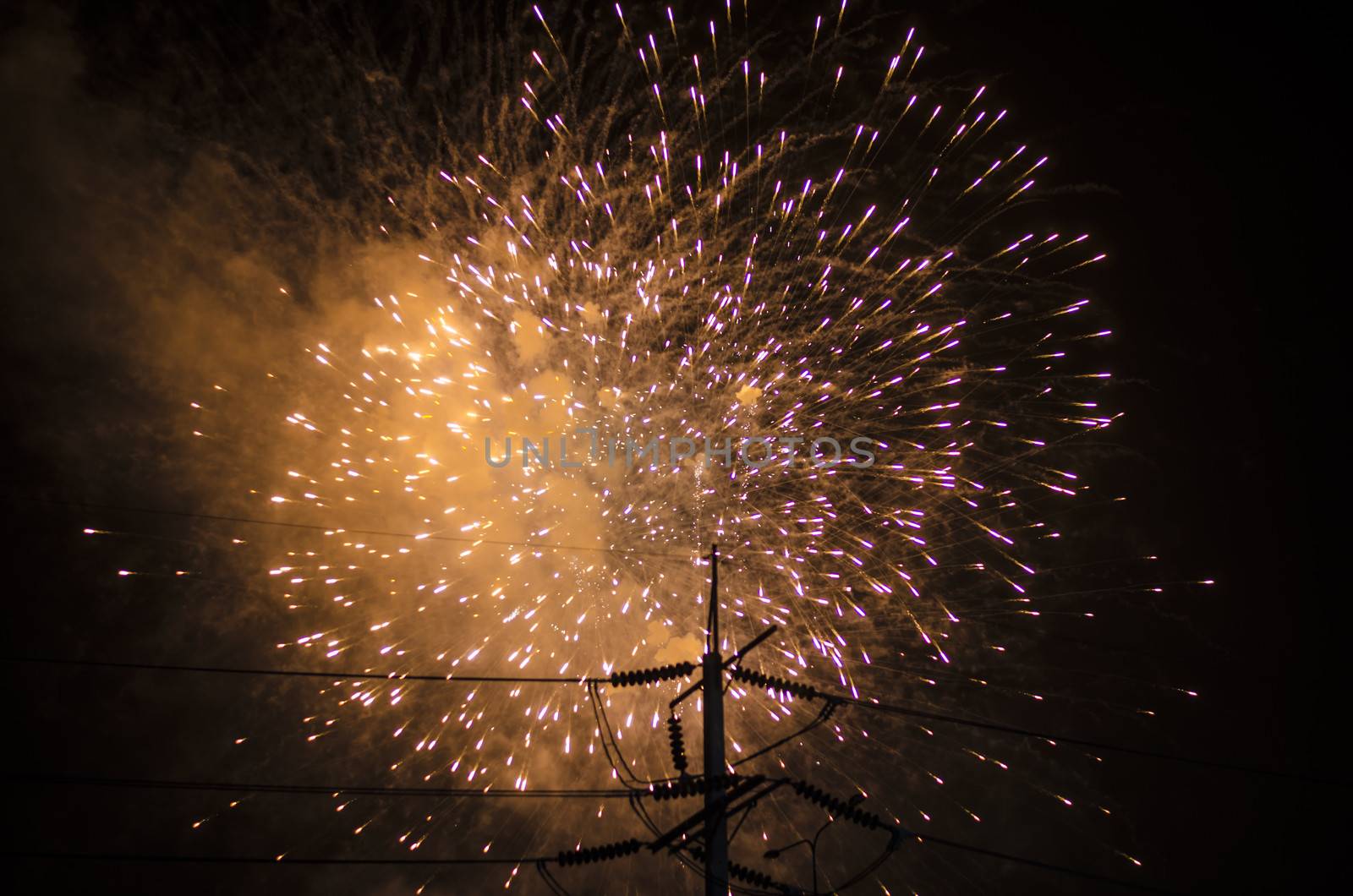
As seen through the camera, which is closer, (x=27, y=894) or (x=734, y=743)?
(x=734, y=743)

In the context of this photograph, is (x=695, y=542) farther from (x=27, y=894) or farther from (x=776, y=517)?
(x=27, y=894)

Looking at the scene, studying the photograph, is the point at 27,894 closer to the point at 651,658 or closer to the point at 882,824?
the point at 651,658

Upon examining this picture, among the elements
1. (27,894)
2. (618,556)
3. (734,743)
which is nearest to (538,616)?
(618,556)

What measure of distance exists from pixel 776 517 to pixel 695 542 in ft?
5.17

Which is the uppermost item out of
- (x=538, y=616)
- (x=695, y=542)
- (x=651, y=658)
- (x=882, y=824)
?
(x=695, y=542)

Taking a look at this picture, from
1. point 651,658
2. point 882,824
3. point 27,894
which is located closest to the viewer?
point 882,824

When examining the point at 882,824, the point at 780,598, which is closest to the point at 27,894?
the point at 780,598

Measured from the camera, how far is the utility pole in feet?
28.4

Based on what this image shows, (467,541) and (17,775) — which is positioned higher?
(467,541)

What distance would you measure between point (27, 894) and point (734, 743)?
2570 cm

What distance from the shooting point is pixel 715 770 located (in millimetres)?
9062

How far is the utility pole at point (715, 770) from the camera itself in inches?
341

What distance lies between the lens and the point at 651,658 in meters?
14.6

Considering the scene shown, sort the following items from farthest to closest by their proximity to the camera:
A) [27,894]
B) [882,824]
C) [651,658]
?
[27,894], [651,658], [882,824]
